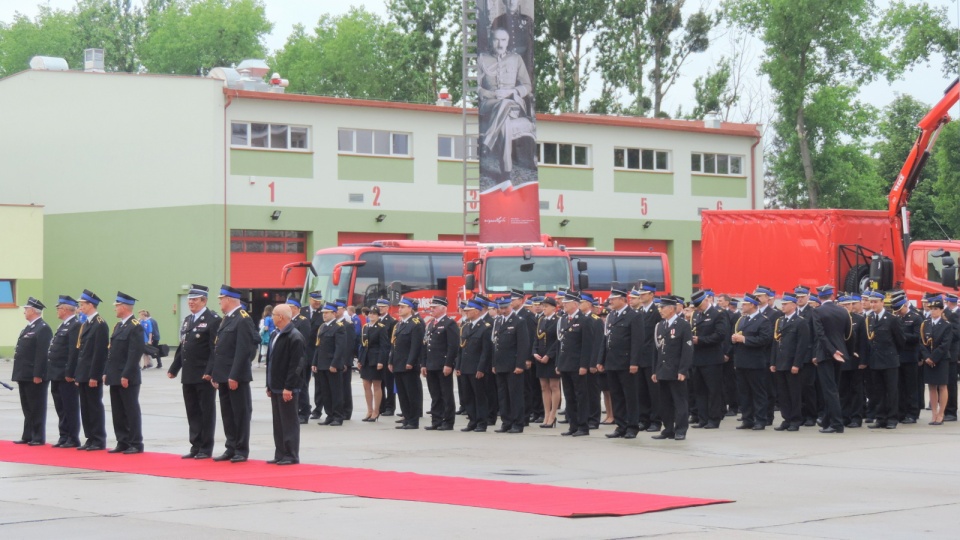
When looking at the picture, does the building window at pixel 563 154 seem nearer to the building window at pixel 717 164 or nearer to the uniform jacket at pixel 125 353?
the building window at pixel 717 164

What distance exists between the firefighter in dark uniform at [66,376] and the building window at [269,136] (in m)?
26.0

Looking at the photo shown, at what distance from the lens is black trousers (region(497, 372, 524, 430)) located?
18.0m

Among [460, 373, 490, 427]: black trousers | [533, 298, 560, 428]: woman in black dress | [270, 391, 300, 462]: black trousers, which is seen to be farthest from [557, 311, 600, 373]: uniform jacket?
[270, 391, 300, 462]: black trousers

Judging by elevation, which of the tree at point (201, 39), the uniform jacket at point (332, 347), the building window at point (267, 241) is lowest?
the uniform jacket at point (332, 347)

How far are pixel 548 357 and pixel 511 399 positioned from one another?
752mm

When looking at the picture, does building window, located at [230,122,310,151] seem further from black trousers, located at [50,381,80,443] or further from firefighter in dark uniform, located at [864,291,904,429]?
firefighter in dark uniform, located at [864,291,904,429]

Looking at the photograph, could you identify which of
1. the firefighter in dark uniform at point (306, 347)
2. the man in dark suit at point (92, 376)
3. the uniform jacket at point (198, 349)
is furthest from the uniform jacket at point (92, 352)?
the firefighter in dark uniform at point (306, 347)

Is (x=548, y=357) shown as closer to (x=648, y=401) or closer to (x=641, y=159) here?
(x=648, y=401)

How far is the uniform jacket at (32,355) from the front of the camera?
1638 cm

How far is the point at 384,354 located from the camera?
1978cm

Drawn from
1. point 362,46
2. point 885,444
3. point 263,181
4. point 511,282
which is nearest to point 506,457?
point 885,444

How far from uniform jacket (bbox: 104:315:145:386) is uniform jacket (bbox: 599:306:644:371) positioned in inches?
226

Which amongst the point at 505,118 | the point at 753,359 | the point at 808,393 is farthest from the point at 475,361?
the point at 505,118

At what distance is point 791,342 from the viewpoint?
58.1ft
